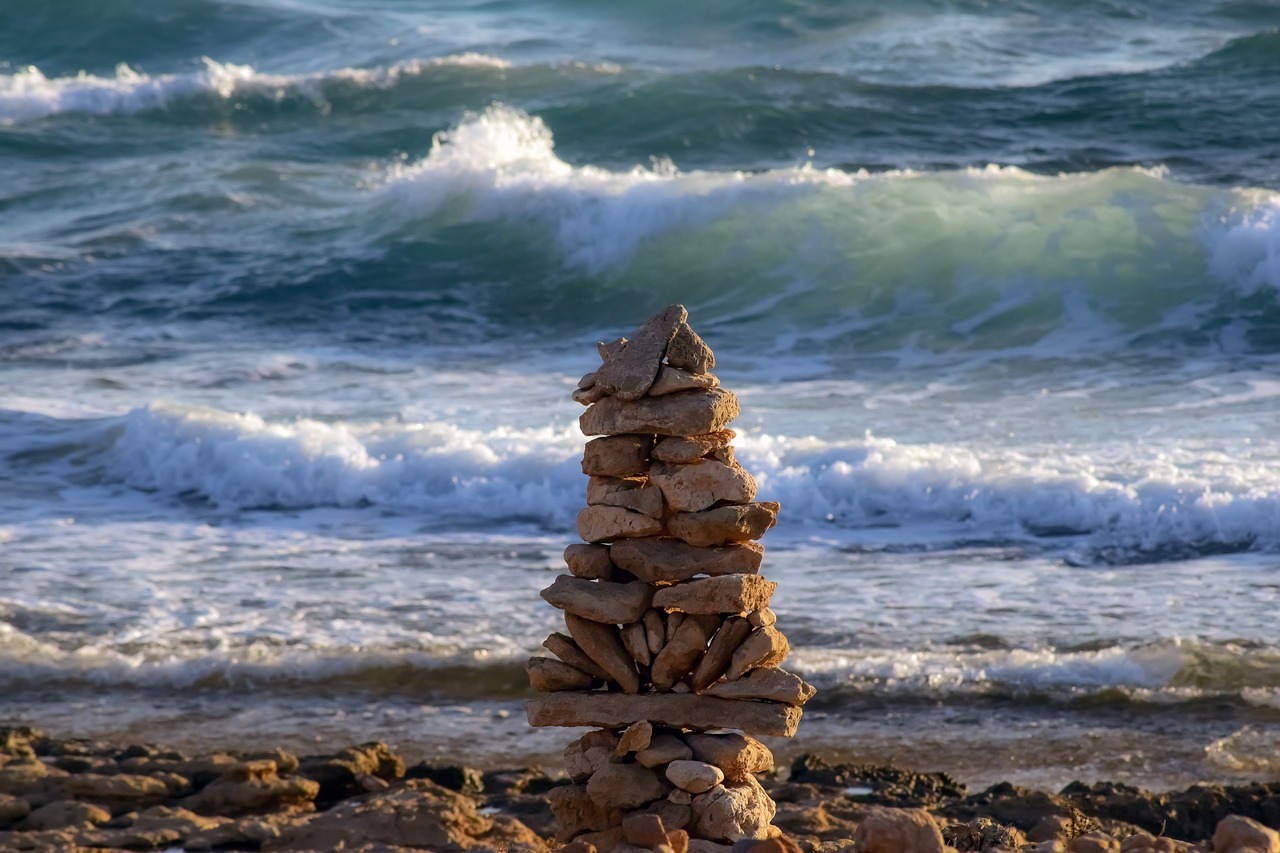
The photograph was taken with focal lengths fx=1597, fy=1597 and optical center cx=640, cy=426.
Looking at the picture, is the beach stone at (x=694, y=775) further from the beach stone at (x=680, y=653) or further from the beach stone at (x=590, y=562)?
the beach stone at (x=590, y=562)

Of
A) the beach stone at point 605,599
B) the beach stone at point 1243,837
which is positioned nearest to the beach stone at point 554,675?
the beach stone at point 605,599

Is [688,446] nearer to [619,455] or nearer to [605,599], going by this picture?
[619,455]

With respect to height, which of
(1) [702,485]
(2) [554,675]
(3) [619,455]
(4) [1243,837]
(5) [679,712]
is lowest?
(4) [1243,837]

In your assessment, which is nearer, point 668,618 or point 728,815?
point 728,815

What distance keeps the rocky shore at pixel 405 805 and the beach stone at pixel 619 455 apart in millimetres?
1427

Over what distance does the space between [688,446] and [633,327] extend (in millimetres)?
13975

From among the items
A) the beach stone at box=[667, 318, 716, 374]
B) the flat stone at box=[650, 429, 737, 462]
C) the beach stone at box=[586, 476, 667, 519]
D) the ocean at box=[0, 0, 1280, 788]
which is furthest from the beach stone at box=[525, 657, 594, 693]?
the ocean at box=[0, 0, 1280, 788]

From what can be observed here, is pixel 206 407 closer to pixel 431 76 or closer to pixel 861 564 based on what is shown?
pixel 861 564

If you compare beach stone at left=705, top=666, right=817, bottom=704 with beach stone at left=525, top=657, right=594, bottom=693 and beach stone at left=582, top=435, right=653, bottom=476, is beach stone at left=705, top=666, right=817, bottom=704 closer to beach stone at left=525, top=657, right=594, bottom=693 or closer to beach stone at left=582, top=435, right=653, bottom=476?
beach stone at left=525, top=657, right=594, bottom=693

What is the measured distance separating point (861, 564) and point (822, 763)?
3143 mm

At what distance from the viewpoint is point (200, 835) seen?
20.0ft

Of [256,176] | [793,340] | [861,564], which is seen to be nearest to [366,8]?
[256,176]

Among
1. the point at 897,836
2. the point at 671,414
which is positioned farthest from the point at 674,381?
the point at 897,836

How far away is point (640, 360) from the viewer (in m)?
5.04
